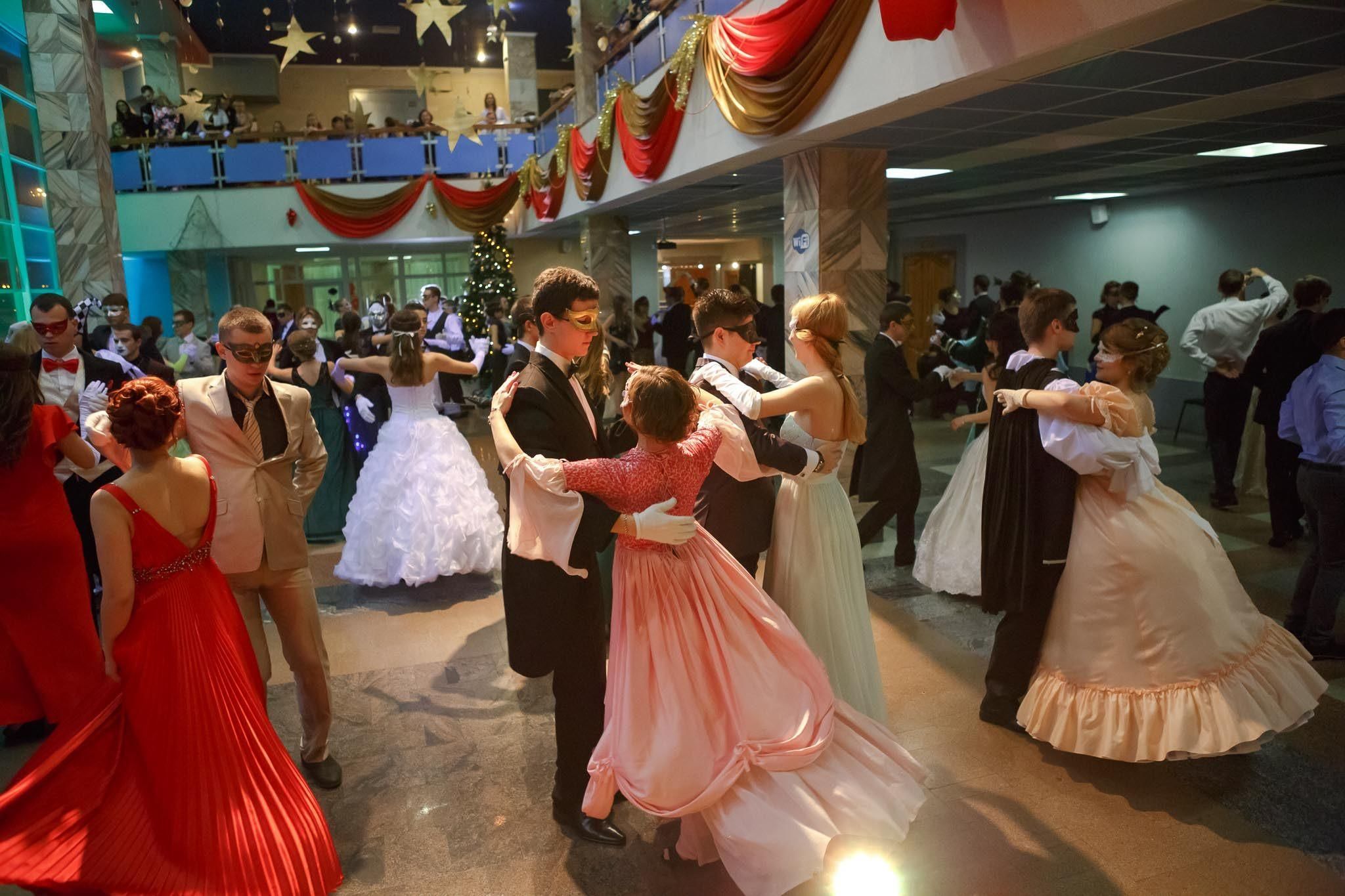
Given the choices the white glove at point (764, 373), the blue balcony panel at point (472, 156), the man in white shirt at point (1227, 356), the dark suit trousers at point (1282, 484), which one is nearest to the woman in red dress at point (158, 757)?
the white glove at point (764, 373)

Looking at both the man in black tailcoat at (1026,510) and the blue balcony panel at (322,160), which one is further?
the blue balcony panel at (322,160)

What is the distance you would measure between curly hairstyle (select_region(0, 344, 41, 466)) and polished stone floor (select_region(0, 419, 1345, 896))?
1297 mm

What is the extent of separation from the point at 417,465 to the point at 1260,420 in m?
5.31

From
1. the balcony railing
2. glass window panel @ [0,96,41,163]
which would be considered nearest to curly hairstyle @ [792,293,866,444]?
glass window panel @ [0,96,41,163]

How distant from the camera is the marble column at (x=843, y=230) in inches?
242

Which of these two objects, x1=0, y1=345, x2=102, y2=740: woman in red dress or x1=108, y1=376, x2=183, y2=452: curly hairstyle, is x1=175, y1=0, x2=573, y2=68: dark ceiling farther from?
x1=108, y1=376, x2=183, y2=452: curly hairstyle

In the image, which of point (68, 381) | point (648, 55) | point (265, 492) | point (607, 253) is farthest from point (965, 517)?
point (607, 253)

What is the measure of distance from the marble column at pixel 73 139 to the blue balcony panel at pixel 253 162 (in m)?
5.31

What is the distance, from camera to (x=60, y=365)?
161 inches

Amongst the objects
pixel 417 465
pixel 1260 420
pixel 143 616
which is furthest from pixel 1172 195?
pixel 143 616

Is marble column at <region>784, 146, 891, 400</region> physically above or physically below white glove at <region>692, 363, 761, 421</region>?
above

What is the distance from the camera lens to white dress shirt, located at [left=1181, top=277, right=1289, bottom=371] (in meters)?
6.62

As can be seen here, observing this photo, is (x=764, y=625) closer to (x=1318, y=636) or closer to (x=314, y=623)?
(x=314, y=623)

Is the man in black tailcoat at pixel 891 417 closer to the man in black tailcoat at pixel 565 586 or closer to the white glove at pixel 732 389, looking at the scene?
the white glove at pixel 732 389
